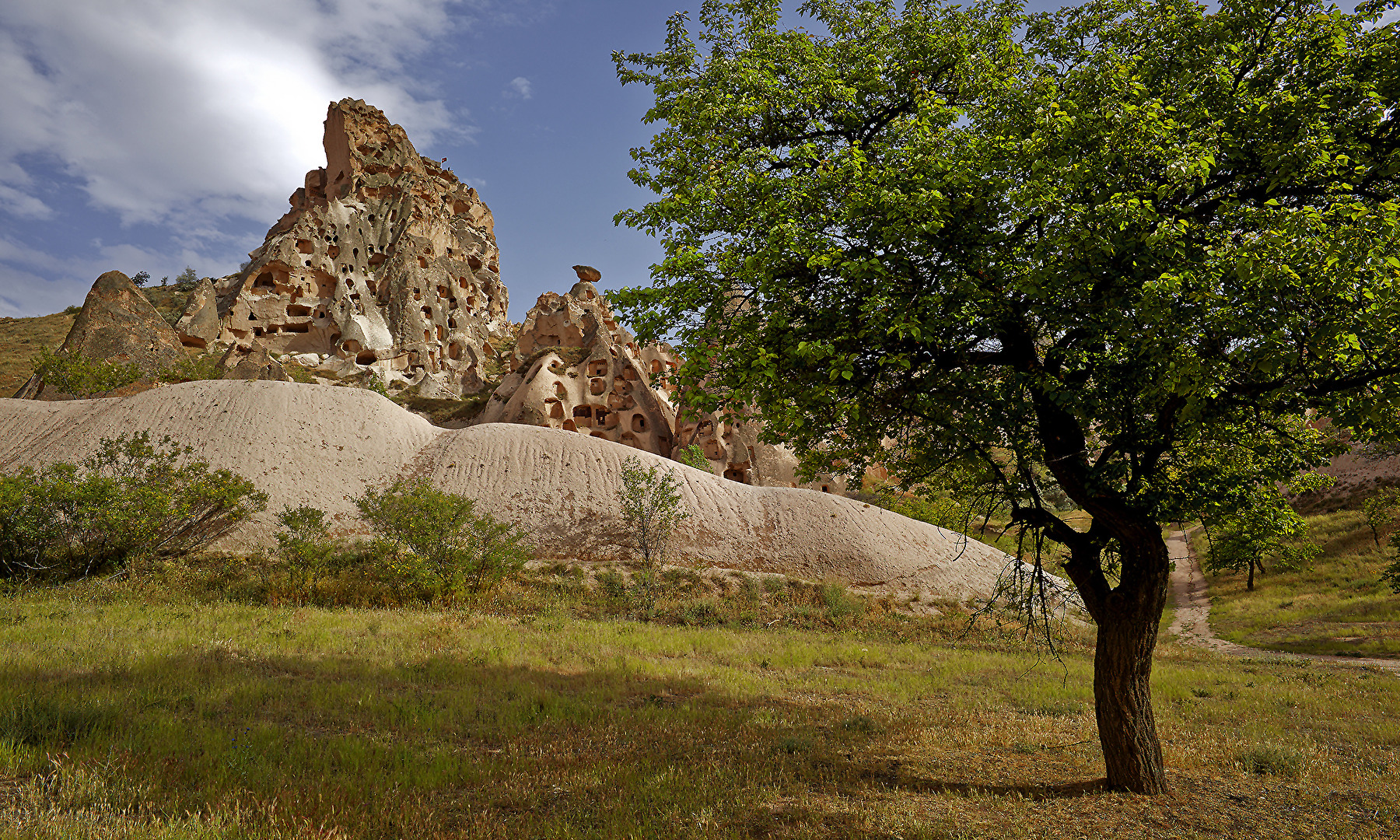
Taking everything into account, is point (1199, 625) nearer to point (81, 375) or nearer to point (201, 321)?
point (81, 375)

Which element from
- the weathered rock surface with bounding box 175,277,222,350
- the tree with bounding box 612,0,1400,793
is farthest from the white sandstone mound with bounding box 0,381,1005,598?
the weathered rock surface with bounding box 175,277,222,350

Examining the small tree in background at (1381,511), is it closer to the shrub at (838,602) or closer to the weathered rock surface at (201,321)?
the shrub at (838,602)

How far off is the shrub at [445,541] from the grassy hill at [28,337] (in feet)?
137

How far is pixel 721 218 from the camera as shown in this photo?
8508 millimetres

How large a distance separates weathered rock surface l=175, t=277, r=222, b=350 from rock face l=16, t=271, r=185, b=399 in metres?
15.1

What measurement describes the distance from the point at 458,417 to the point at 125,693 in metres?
50.0

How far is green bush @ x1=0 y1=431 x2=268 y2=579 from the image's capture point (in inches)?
798

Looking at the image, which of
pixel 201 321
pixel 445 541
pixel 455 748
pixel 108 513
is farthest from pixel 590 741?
pixel 201 321

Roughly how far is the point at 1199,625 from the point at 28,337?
3976 inches

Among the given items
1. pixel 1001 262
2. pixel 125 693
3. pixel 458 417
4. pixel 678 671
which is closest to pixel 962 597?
pixel 678 671

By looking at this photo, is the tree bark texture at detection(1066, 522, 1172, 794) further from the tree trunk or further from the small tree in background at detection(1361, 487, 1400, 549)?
the small tree in background at detection(1361, 487, 1400, 549)

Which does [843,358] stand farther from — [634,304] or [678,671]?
[678,671]

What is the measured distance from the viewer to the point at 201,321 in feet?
201

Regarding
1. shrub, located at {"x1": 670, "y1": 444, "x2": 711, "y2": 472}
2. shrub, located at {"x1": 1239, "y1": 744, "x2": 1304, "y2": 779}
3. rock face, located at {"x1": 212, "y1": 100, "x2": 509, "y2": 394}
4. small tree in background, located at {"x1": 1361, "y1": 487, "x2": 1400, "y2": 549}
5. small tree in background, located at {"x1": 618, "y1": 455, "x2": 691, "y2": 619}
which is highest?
rock face, located at {"x1": 212, "y1": 100, "x2": 509, "y2": 394}
